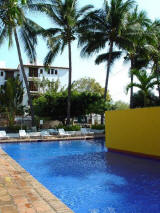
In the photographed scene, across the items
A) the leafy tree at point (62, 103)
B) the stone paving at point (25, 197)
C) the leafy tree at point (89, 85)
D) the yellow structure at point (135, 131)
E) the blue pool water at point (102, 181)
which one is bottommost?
the blue pool water at point (102, 181)

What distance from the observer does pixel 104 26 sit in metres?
23.8

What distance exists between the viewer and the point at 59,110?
2584 cm

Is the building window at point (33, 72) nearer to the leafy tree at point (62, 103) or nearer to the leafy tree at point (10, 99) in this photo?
the leafy tree at point (10, 99)

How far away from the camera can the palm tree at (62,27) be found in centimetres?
2245

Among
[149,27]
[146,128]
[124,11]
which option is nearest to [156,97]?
[149,27]

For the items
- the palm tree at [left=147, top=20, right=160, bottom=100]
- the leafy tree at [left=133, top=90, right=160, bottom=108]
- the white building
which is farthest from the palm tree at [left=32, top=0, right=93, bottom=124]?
the white building

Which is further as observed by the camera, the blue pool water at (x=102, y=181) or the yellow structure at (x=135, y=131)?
the yellow structure at (x=135, y=131)

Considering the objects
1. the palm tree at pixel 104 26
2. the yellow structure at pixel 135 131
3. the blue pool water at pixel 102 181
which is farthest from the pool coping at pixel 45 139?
the palm tree at pixel 104 26

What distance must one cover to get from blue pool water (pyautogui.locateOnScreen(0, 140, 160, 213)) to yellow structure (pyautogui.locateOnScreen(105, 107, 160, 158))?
62 centimetres

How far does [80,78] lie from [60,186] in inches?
1571

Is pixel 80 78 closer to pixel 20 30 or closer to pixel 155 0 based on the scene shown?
pixel 20 30

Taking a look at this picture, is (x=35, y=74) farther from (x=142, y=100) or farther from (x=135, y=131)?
(x=135, y=131)

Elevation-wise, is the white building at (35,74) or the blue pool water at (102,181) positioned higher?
the white building at (35,74)

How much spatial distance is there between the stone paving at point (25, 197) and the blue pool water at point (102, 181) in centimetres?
87
